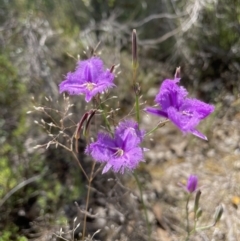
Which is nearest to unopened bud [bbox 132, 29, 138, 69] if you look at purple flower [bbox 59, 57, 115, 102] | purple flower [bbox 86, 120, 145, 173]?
purple flower [bbox 59, 57, 115, 102]

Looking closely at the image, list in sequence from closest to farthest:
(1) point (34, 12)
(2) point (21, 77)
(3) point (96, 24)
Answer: (2) point (21, 77)
(1) point (34, 12)
(3) point (96, 24)

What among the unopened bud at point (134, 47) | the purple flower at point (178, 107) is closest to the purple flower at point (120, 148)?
the purple flower at point (178, 107)

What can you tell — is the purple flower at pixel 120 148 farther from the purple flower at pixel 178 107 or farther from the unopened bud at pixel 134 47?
the unopened bud at pixel 134 47

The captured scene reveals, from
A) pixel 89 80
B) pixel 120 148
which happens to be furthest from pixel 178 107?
pixel 89 80

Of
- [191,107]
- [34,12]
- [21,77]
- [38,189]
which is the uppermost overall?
[191,107]

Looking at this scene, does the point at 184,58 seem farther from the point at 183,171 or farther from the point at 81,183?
the point at 81,183

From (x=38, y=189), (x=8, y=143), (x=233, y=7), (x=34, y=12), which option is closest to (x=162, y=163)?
(x=38, y=189)
